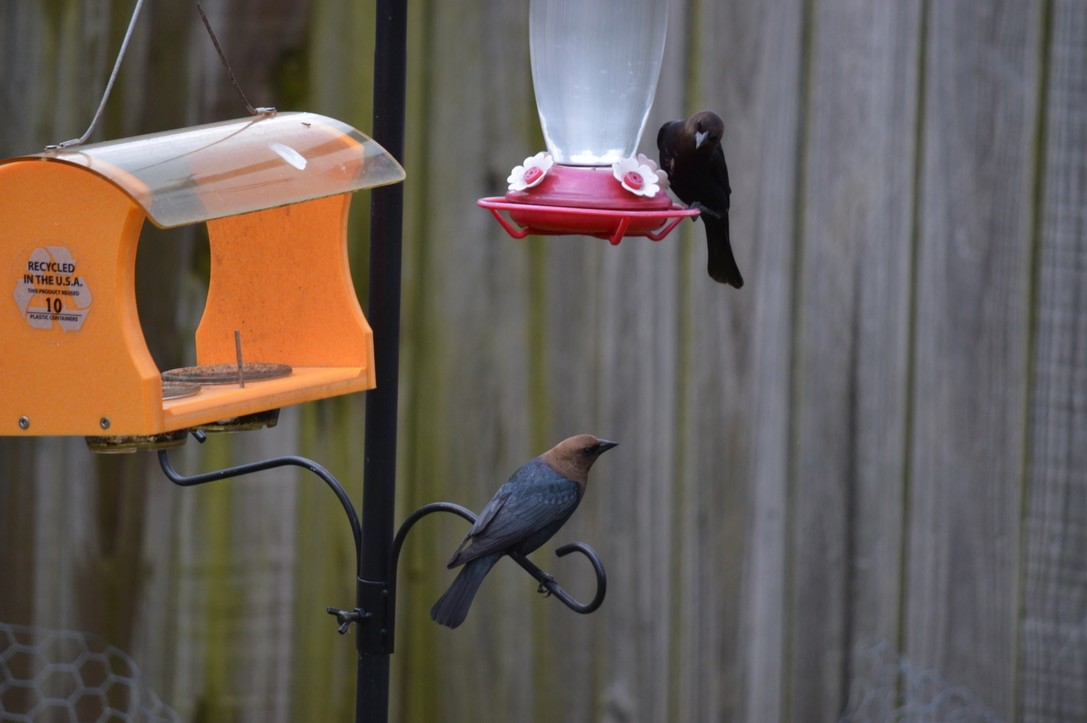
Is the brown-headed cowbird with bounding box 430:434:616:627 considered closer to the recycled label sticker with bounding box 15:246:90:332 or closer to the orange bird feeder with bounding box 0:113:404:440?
the orange bird feeder with bounding box 0:113:404:440

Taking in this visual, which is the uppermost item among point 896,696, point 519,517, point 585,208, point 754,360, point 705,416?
point 585,208

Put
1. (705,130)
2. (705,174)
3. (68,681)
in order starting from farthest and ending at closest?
(68,681) < (705,174) < (705,130)

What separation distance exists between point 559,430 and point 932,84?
1025mm

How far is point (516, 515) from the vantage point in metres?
1.92

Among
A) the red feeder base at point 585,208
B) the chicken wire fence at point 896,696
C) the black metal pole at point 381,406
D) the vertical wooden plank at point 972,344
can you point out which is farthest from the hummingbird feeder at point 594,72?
the chicken wire fence at point 896,696

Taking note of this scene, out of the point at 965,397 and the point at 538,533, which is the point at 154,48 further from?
the point at 965,397

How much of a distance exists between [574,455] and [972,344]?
0.91 metres

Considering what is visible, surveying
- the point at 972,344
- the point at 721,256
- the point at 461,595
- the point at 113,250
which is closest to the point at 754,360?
the point at 721,256

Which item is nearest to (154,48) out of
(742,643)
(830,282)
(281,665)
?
(281,665)

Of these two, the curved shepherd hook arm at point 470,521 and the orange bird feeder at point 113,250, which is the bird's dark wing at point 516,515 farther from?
the orange bird feeder at point 113,250

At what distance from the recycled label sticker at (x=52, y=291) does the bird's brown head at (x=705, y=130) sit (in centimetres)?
103

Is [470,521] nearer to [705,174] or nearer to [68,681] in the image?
[705,174]

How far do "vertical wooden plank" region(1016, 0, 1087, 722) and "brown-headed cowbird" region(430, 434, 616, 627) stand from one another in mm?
1007

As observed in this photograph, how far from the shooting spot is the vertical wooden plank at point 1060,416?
2357mm
